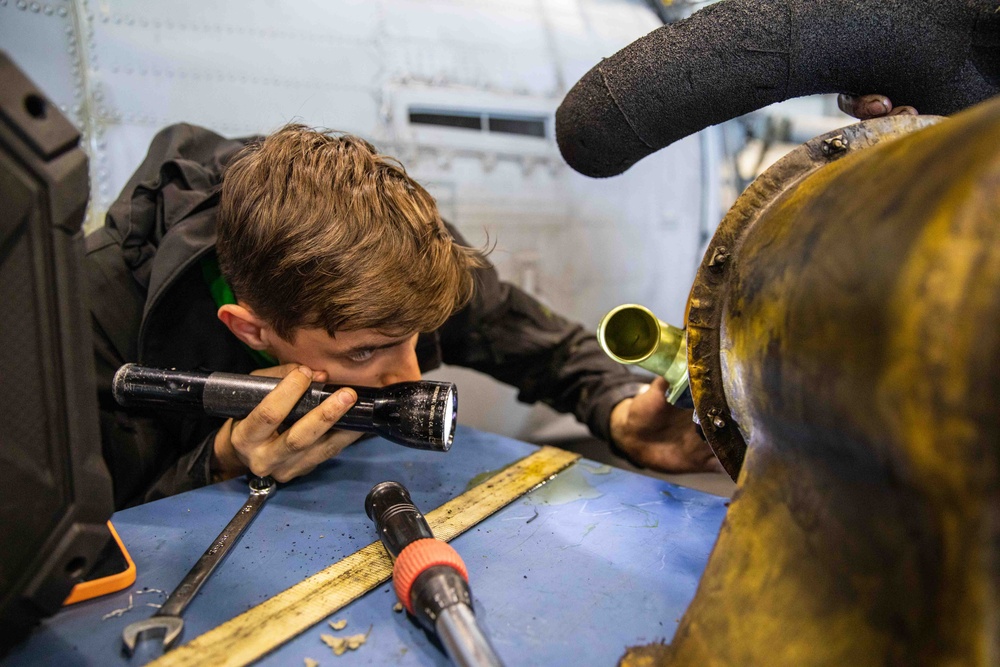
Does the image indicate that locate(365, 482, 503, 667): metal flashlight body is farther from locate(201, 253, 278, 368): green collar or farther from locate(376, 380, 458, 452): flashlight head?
locate(201, 253, 278, 368): green collar

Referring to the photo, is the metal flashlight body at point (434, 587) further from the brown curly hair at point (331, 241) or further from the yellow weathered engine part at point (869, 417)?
the brown curly hair at point (331, 241)

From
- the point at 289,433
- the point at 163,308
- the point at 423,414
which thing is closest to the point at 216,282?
the point at 163,308

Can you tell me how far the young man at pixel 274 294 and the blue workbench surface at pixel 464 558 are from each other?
11 cm

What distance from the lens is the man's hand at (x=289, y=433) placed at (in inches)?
34.3

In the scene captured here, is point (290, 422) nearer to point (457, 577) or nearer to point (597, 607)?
point (457, 577)

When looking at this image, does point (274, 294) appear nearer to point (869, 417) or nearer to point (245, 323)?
point (245, 323)

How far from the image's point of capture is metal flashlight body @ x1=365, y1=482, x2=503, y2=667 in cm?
58

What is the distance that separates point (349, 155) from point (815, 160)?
0.62 metres

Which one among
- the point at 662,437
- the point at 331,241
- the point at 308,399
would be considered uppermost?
the point at 331,241

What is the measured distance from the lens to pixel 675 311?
2283mm

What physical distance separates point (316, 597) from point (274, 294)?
16.5 inches

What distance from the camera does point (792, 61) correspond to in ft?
2.53

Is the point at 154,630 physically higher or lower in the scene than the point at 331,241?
lower

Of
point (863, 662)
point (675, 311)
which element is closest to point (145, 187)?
point (863, 662)
